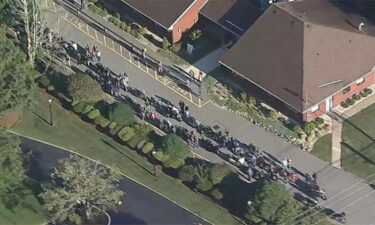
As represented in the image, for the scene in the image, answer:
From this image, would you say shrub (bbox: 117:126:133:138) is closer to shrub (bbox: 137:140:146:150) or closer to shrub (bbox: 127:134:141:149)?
shrub (bbox: 127:134:141:149)

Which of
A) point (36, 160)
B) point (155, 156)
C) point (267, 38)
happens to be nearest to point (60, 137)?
point (36, 160)

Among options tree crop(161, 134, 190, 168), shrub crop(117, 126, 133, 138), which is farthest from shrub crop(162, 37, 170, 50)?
tree crop(161, 134, 190, 168)

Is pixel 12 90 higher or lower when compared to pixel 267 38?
lower

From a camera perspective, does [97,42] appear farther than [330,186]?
Yes

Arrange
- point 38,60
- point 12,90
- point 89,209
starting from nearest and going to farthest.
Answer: point 89,209 < point 12,90 < point 38,60

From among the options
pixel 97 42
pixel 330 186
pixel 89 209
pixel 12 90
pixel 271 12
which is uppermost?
pixel 271 12

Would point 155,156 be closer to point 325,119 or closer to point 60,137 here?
point 60,137

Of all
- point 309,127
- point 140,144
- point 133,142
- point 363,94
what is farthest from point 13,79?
point 363,94
